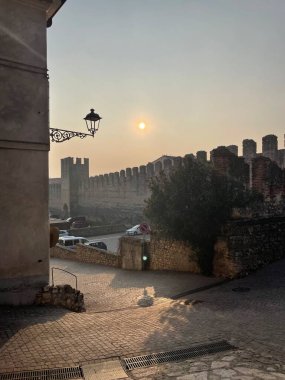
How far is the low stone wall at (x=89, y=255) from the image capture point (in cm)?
1828

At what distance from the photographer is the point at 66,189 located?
49750 mm

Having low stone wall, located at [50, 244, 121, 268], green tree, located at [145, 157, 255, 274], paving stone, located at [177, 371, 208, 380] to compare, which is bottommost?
low stone wall, located at [50, 244, 121, 268]

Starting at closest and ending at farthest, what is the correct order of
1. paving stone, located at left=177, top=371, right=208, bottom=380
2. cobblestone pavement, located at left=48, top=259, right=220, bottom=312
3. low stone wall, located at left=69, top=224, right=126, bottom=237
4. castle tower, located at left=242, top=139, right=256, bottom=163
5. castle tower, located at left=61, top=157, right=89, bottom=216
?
1. paving stone, located at left=177, top=371, right=208, bottom=380
2. cobblestone pavement, located at left=48, top=259, right=220, bottom=312
3. castle tower, located at left=242, top=139, right=256, bottom=163
4. low stone wall, located at left=69, top=224, right=126, bottom=237
5. castle tower, located at left=61, top=157, right=89, bottom=216

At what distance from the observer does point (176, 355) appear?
521 centimetres

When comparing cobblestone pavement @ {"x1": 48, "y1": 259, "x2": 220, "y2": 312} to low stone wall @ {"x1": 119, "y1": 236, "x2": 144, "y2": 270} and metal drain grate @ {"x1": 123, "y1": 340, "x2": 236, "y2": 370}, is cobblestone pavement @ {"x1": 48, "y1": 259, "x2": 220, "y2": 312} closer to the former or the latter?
low stone wall @ {"x1": 119, "y1": 236, "x2": 144, "y2": 270}

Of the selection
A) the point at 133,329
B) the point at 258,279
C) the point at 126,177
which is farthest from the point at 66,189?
the point at 133,329

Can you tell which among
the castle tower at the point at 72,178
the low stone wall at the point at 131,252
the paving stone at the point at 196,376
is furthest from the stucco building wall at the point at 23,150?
the castle tower at the point at 72,178

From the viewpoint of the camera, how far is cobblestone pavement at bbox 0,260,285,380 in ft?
15.8

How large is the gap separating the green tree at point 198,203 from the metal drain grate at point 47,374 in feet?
25.5

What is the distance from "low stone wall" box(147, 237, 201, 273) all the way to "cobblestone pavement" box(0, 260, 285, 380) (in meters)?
4.22

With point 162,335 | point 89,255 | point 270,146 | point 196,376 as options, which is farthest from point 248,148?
point 196,376

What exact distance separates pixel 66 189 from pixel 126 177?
1734cm

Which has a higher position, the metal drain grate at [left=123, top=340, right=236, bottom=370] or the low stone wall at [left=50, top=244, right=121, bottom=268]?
the metal drain grate at [left=123, top=340, right=236, bottom=370]

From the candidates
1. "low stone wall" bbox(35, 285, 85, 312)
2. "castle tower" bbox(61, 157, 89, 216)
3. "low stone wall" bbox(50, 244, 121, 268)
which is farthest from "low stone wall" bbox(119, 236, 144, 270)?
"castle tower" bbox(61, 157, 89, 216)
